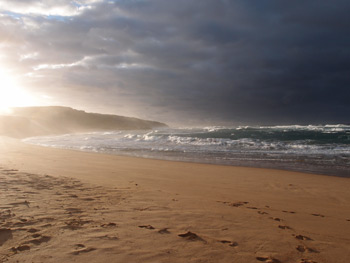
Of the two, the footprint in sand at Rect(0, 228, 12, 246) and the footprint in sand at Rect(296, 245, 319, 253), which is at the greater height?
the footprint in sand at Rect(0, 228, 12, 246)

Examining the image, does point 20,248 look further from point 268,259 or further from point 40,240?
point 268,259

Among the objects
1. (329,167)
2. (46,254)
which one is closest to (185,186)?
(46,254)

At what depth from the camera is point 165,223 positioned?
12.9 ft

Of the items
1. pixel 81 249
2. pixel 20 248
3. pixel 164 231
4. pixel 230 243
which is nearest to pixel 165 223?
pixel 164 231

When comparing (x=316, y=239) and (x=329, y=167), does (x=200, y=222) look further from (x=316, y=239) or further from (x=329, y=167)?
(x=329, y=167)

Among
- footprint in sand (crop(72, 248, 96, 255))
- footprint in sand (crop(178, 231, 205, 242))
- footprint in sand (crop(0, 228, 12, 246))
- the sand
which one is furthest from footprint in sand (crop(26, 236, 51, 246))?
footprint in sand (crop(178, 231, 205, 242))

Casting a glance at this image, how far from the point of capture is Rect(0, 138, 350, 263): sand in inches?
115

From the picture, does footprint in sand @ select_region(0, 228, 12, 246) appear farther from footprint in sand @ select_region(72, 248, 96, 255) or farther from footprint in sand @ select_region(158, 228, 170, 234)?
footprint in sand @ select_region(158, 228, 170, 234)

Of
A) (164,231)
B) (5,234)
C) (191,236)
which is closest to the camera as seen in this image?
(5,234)

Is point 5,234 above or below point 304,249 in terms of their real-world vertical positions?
above

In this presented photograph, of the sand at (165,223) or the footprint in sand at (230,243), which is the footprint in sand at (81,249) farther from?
the footprint in sand at (230,243)

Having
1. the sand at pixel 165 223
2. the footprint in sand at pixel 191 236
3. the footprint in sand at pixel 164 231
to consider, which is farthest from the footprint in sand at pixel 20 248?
the footprint in sand at pixel 191 236

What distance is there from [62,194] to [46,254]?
8.94 feet

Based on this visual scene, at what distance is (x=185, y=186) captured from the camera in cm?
744
